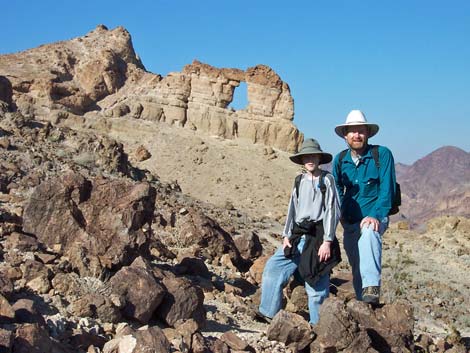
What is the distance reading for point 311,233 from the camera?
5.06 metres

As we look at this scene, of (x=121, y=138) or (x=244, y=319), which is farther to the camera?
(x=121, y=138)

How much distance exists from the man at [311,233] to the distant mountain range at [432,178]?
123m

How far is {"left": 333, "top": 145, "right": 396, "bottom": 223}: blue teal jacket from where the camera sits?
4.94m

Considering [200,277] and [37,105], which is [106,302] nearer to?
[200,277]

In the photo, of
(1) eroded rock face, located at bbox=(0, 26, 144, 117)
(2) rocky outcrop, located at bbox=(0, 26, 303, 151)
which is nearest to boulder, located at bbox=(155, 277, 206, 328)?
(1) eroded rock face, located at bbox=(0, 26, 144, 117)

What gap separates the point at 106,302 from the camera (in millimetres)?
4500

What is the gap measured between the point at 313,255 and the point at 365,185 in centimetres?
78

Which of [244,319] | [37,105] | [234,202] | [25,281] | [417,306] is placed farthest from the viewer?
[37,105]

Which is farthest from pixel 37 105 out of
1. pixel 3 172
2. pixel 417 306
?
pixel 417 306

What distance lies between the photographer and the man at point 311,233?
490 centimetres

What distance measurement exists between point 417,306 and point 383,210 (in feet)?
21.3

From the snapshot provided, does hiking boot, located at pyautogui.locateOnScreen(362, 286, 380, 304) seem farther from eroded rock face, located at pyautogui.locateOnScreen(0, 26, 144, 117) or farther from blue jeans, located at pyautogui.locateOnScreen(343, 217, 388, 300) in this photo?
eroded rock face, located at pyautogui.locateOnScreen(0, 26, 144, 117)

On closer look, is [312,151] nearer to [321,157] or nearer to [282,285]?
[321,157]

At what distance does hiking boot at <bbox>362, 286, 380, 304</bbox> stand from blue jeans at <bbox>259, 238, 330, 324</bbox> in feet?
1.20
